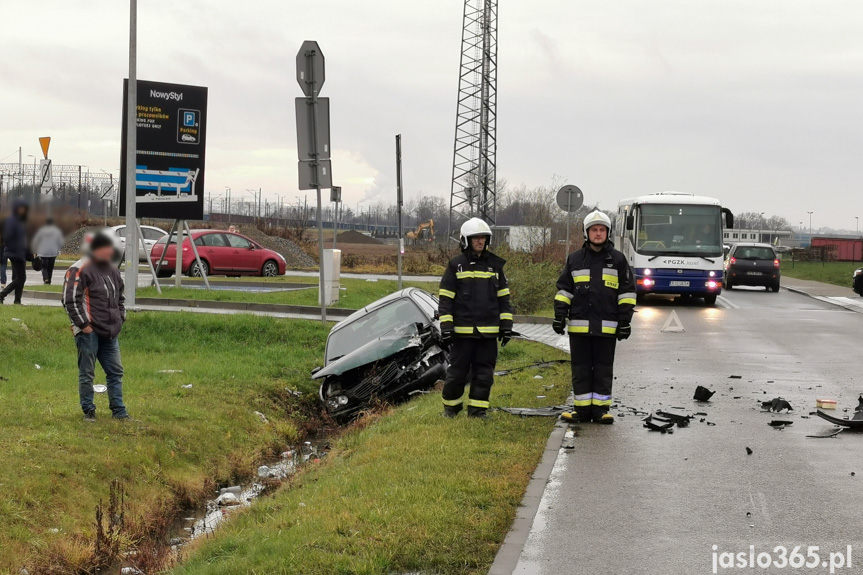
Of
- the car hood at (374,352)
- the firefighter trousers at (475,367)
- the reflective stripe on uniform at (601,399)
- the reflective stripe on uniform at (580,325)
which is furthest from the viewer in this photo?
the car hood at (374,352)

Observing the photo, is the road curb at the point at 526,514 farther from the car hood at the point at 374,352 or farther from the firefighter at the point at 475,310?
the car hood at the point at 374,352

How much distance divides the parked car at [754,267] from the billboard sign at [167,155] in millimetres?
37004

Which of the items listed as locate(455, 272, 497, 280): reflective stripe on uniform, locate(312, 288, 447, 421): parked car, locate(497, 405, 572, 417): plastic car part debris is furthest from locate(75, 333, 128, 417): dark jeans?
locate(497, 405, 572, 417): plastic car part debris

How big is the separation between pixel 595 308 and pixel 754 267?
29803 millimetres

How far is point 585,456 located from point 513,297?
607 inches

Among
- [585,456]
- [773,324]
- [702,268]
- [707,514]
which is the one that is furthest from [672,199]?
[707,514]

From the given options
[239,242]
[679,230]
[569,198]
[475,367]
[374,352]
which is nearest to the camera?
[475,367]

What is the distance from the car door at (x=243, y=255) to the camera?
3178cm

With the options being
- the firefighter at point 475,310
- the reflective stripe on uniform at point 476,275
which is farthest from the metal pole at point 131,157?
the reflective stripe on uniform at point 476,275

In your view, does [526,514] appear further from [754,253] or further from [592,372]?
[754,253]

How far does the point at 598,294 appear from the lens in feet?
33.0

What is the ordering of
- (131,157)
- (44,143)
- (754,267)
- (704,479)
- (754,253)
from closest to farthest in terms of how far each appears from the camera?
(44,143), (131,157), (704,479), (754,267), (754,253)

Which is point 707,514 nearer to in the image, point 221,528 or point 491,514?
point 491,514

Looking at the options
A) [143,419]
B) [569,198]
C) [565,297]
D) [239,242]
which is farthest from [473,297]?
[239,242]
